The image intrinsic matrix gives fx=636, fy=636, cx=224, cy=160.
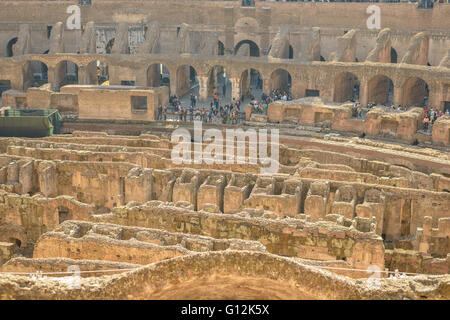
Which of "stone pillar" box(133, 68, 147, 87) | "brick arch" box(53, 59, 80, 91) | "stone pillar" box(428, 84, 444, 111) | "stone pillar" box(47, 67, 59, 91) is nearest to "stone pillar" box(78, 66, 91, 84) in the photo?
"brick arch" box(53, 59, 80, 91)

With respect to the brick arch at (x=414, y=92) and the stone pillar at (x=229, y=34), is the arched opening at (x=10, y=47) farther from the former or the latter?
the brick arch at (x=414, y=92)

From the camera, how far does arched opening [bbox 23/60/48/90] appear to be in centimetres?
3772

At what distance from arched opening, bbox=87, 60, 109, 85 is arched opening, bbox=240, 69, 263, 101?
8.59m

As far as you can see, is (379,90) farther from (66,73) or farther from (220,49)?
(66,73)

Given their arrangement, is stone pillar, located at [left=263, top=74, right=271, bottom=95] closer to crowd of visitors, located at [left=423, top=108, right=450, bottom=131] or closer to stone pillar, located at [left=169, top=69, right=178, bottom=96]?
stone pillar, located at [left=169, top=69, right=178, bottom=96]

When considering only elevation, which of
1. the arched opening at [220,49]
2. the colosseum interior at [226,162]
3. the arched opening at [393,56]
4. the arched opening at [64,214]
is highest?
the arched opening at [220,49]

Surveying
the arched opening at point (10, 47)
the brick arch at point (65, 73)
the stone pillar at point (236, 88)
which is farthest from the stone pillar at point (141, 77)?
the arched opening at point (10, 47)

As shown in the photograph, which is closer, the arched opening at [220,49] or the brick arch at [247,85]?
the brick arch at [247,85]

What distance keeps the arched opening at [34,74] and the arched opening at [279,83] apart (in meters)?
14.5

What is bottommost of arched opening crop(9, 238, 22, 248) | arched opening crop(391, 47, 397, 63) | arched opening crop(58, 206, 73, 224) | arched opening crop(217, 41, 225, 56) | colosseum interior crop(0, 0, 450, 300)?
arched opening crop(9, 238, 22, 248)

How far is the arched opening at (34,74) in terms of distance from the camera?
3772 centimetres

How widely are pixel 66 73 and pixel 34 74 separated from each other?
2.58m

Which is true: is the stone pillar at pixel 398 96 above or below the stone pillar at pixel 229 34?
below

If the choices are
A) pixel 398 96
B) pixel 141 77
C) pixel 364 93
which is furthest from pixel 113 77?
pixel 398 96
